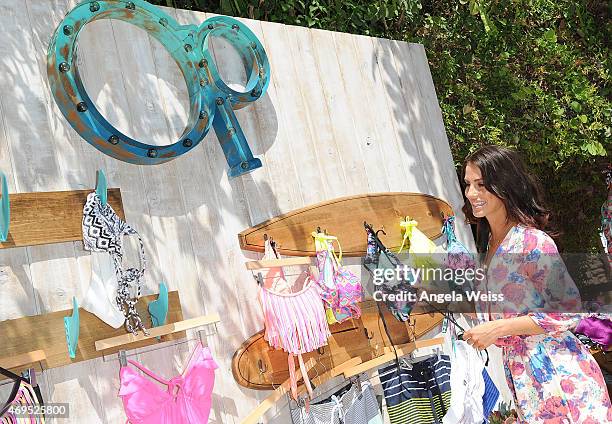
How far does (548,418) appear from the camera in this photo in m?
2.35

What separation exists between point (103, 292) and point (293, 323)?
66 cm

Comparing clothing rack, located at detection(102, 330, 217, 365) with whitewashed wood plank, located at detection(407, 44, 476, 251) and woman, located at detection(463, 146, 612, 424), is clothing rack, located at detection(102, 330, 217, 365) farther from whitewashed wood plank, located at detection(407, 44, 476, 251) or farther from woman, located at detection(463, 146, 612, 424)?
whitewashed wood plank, located at detection(407, 44, 476, 251)

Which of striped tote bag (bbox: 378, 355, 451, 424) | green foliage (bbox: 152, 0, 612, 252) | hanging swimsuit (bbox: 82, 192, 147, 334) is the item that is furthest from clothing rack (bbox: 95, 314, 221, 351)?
green foliage (bbox: 152, 0, 612, 252)

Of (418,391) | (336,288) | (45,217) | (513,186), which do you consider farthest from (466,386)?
(45,217)

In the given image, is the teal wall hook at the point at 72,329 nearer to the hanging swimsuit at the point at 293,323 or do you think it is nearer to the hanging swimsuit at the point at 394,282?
the hanging swimsuit at the point at 293,323

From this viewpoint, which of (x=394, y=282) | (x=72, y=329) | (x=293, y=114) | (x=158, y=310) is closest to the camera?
(x=72, y=329)

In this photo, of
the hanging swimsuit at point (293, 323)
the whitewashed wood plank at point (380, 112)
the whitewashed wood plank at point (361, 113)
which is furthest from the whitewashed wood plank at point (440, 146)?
the hanging swimsuit at point (293, 323)

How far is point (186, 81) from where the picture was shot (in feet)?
8.14

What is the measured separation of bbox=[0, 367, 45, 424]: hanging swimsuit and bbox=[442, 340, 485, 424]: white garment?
1.37 meters

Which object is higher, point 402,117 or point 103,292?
point 402,117

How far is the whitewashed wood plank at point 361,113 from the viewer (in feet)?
9.98

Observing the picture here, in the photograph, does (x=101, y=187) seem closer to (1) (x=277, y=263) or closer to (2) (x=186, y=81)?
(2) (x=186, y=81)

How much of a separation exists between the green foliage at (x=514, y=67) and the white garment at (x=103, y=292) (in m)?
2.06

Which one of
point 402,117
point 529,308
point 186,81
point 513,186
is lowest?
point 529,308
